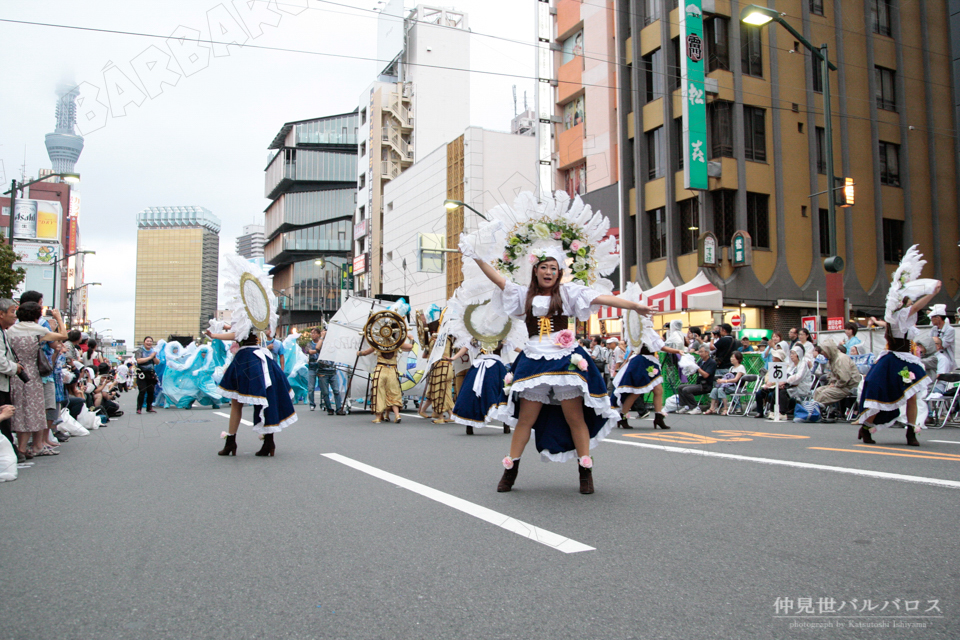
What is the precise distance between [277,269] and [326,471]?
98.6m

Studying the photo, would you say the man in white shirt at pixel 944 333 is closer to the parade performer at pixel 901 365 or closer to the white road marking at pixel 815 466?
the parade performer at pixel 901 365

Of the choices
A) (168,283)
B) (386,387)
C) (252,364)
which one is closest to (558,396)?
(252,364)

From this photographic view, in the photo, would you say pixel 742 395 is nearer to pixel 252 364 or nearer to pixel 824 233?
pixel 252 364

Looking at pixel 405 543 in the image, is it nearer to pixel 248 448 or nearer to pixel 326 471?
pixel 326 471

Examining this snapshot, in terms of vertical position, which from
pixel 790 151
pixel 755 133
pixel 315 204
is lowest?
pixel 790 151

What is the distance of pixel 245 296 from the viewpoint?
813cm

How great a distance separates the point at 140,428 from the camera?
1312 centimetres

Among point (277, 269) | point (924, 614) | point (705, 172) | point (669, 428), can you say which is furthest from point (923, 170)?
point (277, 269)

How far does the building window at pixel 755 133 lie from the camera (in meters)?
27.0

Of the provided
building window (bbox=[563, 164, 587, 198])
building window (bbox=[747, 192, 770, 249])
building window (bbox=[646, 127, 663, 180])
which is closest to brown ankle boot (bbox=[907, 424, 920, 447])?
building window (bbox=[747, 192, 770, 249])

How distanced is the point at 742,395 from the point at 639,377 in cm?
432

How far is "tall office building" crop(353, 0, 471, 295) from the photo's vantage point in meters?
68.3

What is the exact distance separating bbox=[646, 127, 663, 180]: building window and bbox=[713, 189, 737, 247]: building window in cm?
281

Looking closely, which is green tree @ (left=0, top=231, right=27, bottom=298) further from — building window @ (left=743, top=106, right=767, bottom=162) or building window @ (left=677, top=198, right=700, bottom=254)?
building window @ (left=743, top=106, right=767, bottom=162)
